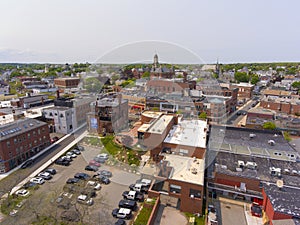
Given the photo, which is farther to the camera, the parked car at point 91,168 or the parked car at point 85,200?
the parked car at point 91,168

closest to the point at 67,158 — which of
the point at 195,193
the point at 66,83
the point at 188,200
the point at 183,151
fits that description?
the point at 183,151

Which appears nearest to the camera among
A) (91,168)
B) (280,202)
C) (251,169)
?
(280,202)

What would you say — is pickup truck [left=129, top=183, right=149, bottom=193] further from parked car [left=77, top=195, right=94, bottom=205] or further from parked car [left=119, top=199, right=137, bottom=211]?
parked car [left=77, top=195, right=94, bottom=205]

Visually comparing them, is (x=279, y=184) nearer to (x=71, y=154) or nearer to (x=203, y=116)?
(x=203, y=116)

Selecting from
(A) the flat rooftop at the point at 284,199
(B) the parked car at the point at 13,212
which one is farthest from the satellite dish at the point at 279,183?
(B) the parked car at the point at 13,212

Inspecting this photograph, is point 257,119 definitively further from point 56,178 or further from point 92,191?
point 56,178

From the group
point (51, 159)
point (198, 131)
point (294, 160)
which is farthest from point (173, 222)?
point (51, 159)

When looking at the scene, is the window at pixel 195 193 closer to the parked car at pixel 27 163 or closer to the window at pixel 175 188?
the window at pixel 175 188
